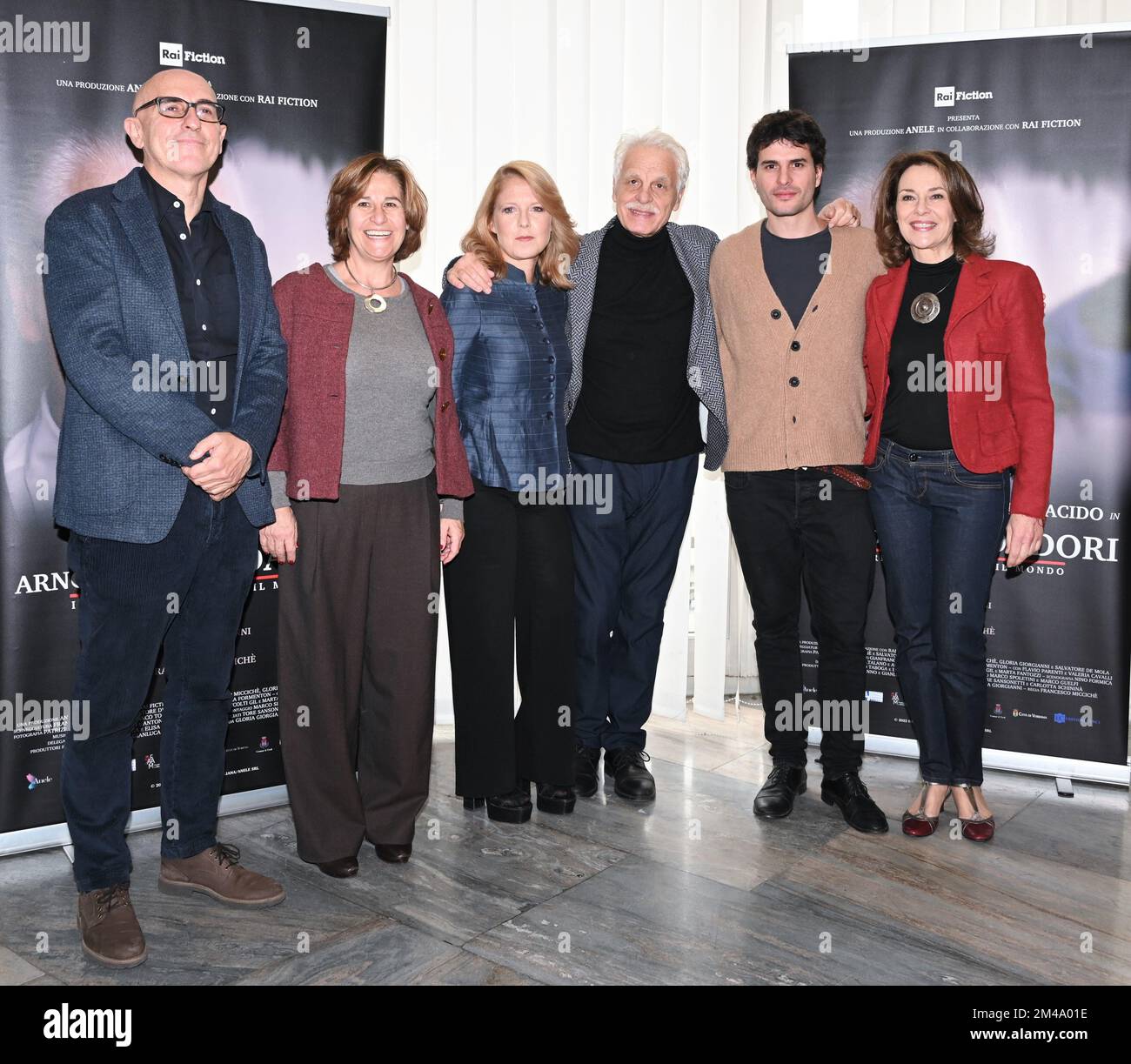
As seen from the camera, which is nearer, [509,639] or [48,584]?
[48,584]

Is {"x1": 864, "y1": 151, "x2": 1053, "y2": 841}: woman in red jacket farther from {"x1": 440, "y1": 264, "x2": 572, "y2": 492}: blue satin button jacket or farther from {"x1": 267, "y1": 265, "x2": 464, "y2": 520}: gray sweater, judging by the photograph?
{"x1": 267, "y1": 265, "x2": 464, "y2": 520}: gray sweater

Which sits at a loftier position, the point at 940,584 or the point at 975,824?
the point at 940,584

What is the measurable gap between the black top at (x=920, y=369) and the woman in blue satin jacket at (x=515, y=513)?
92 centimetres

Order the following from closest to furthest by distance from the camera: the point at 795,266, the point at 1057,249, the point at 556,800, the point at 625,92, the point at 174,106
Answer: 1. the point at 174,106
2. the point at 795,266
3. the point at 556,800
4. the point at 1057,249
5. the point at 625,92

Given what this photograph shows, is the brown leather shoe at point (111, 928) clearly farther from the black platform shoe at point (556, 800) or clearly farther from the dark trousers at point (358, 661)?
the black platform shoe at point (556, 800)

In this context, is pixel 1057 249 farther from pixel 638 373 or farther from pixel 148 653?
pixel 148 653

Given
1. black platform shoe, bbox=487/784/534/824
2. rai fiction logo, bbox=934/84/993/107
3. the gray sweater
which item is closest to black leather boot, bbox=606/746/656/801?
black platform shoe, bbox=487/784/534/824

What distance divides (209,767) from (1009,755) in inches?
101

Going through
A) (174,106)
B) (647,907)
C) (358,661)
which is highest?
(174,106)

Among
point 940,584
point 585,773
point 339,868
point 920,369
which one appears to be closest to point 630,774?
point 585,773

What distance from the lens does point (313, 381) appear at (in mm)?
2600

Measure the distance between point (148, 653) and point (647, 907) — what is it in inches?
51.8

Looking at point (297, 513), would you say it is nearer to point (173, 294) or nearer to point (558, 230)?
point (173, 294)
